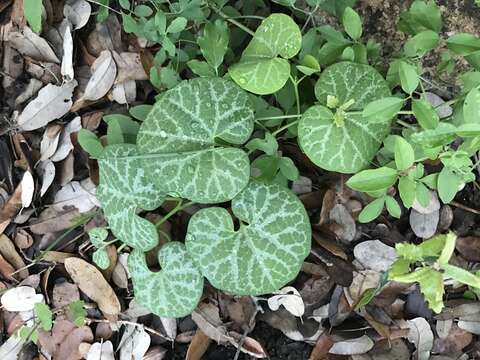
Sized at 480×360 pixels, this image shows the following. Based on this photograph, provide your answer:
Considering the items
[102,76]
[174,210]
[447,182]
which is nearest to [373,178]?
[447,182]

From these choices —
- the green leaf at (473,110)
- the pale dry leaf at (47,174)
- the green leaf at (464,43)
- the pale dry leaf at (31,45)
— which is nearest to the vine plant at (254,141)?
the green leaf at (464,43)

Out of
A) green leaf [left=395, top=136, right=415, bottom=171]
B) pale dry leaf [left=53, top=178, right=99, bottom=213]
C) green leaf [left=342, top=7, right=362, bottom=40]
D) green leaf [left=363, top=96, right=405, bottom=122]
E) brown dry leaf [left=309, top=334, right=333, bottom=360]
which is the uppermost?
green leaf [left=342, top=7, right=362, bottom=40]

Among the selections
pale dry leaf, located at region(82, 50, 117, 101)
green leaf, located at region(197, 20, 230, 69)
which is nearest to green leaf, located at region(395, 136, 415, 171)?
green leaf, located at region(197, 20, 230, 69)

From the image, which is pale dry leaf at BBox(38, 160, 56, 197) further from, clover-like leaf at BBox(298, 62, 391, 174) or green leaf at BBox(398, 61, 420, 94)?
green leaf at BBox(398, 61, 420, 94)

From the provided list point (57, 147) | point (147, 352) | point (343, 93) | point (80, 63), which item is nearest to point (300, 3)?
point (343, 93)

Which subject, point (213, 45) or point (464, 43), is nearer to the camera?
point (464, 43)

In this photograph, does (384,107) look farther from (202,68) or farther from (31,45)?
(31,45)
